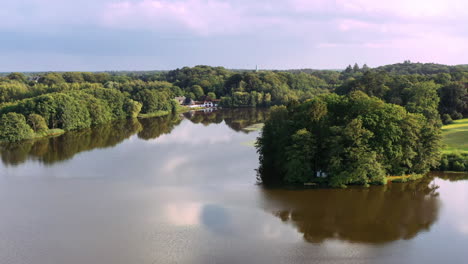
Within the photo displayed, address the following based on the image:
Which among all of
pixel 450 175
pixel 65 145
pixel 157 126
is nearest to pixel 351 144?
pixel 450 175

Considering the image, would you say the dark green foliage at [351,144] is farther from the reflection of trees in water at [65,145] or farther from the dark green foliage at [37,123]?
the dark green foliage at [37,123]

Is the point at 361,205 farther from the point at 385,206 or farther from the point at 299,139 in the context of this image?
the point at 299,139

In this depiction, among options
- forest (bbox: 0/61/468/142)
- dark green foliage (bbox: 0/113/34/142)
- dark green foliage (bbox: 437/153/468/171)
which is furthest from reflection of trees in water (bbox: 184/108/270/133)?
dark green foliage (bbox: 437/153/468/171)

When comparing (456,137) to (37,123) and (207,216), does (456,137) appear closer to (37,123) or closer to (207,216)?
(207,216)

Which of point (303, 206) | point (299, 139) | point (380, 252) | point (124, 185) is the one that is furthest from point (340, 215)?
point (124, 185)

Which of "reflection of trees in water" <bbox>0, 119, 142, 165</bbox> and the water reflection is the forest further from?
the water reflection

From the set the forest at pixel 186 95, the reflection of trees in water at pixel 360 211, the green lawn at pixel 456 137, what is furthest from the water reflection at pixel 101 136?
the green lawn at pixel 456 137

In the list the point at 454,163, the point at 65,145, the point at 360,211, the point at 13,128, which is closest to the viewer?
the point at 360,211
